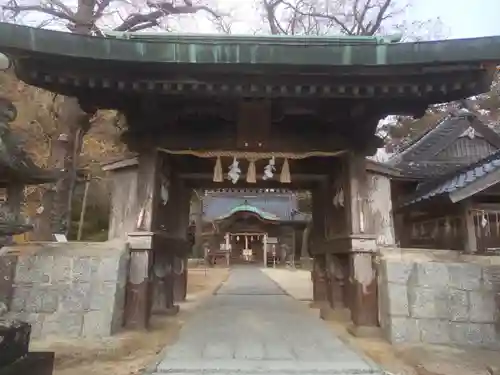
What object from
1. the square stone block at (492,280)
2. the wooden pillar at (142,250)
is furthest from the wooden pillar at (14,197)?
the square stone block at (492,280)

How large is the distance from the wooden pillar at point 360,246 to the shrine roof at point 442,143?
617 cm

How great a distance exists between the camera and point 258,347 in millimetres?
5297

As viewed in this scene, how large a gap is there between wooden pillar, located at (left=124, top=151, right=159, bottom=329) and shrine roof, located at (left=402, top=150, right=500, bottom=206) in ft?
17.7

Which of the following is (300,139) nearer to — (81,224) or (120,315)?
(120,315)

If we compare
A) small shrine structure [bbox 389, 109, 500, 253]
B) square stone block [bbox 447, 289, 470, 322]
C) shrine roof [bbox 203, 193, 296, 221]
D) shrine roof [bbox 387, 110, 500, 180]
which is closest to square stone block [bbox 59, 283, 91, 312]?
square stone block [bbox 447, 289, 470, 322]

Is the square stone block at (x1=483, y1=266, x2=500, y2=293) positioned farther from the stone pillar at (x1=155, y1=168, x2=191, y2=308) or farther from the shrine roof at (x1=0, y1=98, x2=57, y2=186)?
the shrine roof at (x1=0, y1=98, x2=57, y2=186)

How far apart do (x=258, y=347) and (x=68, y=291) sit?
8.96 ft

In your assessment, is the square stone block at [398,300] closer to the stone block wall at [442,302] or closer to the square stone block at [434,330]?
→ the stone block wall at [442,302]

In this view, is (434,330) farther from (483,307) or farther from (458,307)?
(483,307)

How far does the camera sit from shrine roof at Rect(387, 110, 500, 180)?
12.4 meters

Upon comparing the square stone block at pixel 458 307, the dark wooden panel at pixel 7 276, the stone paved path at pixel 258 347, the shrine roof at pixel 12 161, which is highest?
the shrine roof at pixel 12 161

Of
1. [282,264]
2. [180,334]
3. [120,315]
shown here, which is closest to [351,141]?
[180,334]

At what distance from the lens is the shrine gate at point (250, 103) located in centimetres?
499

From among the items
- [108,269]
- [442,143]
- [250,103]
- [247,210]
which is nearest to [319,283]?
[250,103]
